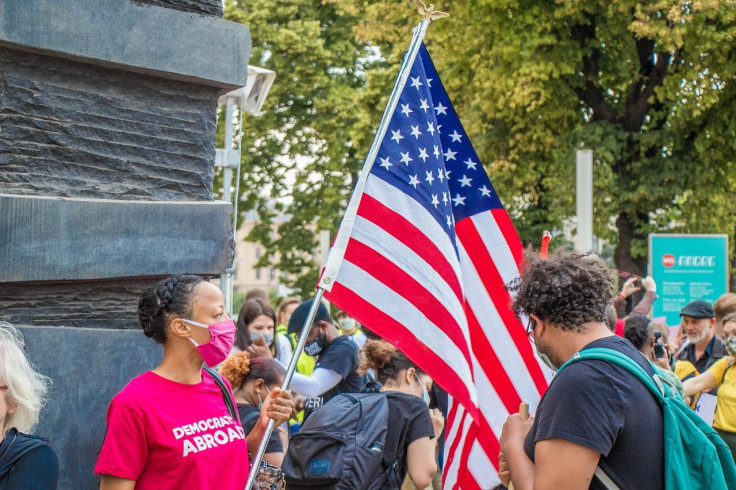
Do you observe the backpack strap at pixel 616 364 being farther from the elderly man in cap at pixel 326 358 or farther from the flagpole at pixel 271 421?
the elderly man in cap at pixel 326 358

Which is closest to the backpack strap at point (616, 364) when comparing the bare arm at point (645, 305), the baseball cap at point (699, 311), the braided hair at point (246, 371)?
the braided hair at point (246, 371)

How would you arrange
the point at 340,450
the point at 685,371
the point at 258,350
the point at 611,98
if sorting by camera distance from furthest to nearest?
the point at 611,98, the point at 685,371, the point at 258,350, the point at 340,450

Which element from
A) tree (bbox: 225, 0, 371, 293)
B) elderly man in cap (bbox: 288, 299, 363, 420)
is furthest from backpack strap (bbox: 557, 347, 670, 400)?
tree (bbox: 225, 0, 371, 293)

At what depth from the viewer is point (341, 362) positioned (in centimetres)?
633

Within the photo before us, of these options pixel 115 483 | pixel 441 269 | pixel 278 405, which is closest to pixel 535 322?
pixel 278 405

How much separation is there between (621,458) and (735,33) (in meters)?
13.7

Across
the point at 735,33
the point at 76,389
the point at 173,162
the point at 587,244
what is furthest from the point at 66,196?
the point at 735,33

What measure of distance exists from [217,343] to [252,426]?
5.22 ft

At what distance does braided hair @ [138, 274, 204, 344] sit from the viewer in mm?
3123

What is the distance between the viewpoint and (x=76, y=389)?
319 centimetres

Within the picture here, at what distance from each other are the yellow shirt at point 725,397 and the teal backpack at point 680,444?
A: 3.76m

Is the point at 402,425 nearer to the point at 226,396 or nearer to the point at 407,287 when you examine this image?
the point at 407,287

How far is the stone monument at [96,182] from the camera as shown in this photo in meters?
3.12

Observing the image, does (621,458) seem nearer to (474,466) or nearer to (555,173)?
(474,466)
